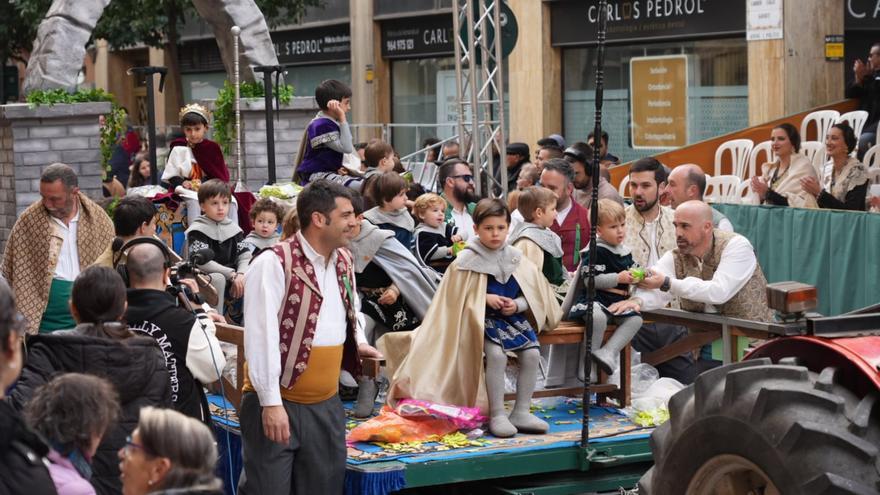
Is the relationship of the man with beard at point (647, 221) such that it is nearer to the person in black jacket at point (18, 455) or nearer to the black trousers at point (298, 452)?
the black trousers at point (298, 452)

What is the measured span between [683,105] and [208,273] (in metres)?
13.2

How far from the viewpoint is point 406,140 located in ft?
90.6

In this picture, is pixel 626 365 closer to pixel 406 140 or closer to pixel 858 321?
pixel 858 321

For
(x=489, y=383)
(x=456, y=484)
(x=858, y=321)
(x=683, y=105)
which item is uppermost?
(x=683, y=105)

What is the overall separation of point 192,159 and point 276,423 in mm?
6195

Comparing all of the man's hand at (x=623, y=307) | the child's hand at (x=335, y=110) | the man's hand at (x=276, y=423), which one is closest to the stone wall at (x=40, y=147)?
the child's hand at (x=335, y=110)

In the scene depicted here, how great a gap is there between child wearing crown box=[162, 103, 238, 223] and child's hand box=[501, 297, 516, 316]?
467 centimetres

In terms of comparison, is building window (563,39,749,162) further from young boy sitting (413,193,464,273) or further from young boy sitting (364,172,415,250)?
young boy sitting (364,172,415,250)

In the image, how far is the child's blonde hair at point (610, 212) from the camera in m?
8.36

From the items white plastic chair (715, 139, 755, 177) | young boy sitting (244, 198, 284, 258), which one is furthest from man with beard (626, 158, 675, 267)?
white plastic chair (715, 139, 755, 177)

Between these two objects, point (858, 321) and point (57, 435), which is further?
point (858, 321)

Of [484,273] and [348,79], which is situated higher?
[348,79]

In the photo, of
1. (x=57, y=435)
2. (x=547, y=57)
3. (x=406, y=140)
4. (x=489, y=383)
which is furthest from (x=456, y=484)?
(x=406, y=140)

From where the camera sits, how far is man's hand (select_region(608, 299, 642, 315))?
8266mm
